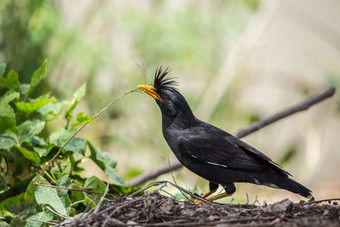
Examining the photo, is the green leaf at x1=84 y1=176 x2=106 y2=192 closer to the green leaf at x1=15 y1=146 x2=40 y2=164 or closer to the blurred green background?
the green leaf at x1=15 y1=146 x2=40 y2=164

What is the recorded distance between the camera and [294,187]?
13.5 ft

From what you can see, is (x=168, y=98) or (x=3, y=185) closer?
(x=3, y=185)

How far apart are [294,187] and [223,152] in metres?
0.70

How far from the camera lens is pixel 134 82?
8734mm

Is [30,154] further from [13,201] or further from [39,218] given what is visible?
[39,218]

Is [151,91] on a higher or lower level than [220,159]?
higher

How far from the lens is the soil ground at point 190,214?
3.14 m

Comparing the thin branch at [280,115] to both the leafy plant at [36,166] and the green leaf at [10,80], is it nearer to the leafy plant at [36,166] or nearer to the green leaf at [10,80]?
the leafy plant at [36,166]

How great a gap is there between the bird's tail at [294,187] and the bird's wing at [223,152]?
0.27ft

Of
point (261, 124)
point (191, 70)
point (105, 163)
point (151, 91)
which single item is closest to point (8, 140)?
point (105, 163)

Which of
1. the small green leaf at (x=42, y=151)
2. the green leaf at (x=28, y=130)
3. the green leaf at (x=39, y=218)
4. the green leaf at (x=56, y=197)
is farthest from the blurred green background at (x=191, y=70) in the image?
the green leaf at (x=39, y=218)

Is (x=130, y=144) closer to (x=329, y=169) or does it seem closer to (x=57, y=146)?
(x=329, y=169)

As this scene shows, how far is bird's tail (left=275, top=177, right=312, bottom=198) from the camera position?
4.07 meters

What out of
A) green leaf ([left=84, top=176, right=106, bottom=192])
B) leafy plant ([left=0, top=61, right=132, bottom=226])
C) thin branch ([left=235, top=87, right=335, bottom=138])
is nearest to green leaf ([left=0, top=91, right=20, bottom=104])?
leafy plant ([left=0, top=61, right=132, bottom=226])
